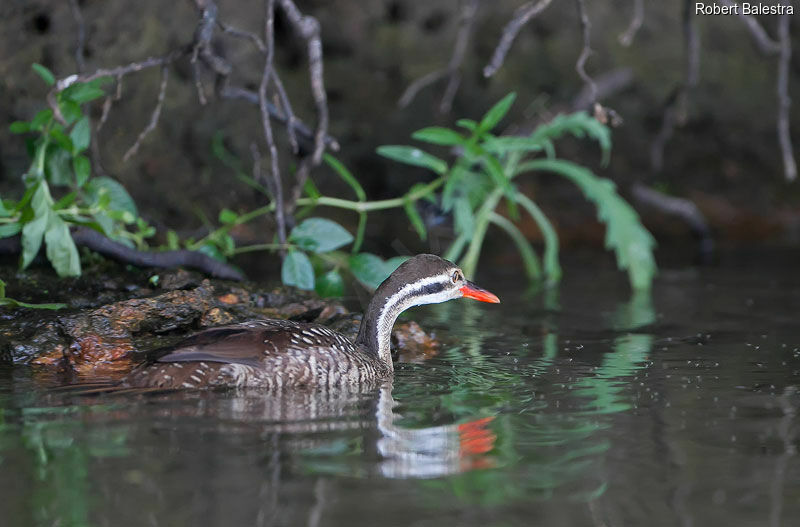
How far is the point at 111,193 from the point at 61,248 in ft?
2.32

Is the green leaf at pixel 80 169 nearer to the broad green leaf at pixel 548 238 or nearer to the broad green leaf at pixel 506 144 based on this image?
the broad green leaf at pixel 506 144

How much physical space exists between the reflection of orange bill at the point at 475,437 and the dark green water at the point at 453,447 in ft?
0.04

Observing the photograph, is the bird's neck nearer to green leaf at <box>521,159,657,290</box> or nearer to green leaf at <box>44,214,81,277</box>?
green leaf at <box>44,214,81,277</box>

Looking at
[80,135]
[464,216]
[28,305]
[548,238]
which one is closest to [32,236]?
[28,305]

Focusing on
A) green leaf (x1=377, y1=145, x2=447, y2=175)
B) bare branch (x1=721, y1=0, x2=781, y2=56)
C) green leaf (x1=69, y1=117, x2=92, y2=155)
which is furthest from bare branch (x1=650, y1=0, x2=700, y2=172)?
green leaf (x1=69, y1=117, x2=92, y2=155)

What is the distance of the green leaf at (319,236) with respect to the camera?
7.01 meters

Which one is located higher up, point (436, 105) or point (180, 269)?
point (436, 105)

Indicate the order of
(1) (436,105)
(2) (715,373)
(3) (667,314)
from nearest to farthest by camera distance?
(2) (715,373), (3) (667,314), (1) (436,105)

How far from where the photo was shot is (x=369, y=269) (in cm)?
709

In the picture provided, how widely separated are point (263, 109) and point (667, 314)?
127 inches

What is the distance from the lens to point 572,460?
4.17 m

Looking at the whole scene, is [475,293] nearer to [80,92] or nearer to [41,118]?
[80,92]

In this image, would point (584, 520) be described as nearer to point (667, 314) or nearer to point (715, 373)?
point (715, 373)

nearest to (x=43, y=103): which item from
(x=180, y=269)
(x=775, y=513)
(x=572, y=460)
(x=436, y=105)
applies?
(x=180, y=269)
